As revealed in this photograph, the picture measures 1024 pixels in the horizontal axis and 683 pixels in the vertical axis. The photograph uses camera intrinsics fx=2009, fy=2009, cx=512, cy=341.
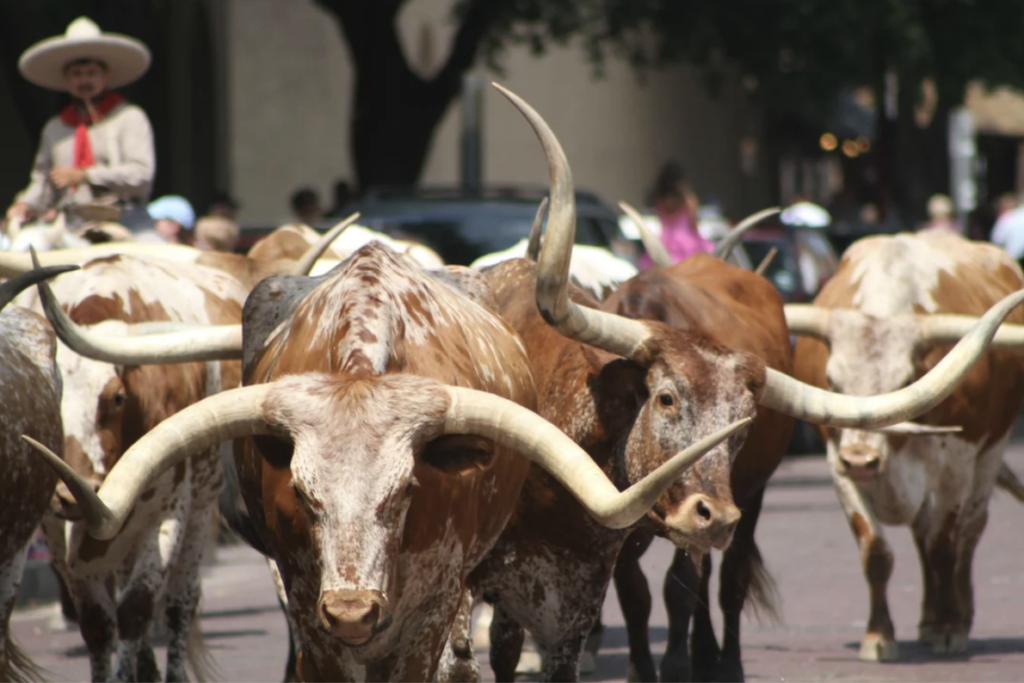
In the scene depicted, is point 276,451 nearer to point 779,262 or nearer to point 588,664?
point 588,664

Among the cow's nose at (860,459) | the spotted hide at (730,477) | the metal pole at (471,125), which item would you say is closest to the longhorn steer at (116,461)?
the spotted hide at (730,477)

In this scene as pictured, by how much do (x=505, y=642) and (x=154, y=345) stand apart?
1505mm

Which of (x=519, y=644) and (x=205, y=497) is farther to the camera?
(x=205, y=497)

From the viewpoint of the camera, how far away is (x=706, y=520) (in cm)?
594

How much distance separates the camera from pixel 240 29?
25.1 m

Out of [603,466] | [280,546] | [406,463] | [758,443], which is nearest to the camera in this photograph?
[406,463]

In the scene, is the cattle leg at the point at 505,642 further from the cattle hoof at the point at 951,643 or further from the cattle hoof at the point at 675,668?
the cattle hoof at the point at 951,643

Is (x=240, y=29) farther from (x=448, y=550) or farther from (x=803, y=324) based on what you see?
(x=448, y=550)

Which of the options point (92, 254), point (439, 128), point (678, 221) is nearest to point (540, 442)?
point (92, 254)

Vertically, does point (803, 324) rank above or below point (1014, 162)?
above

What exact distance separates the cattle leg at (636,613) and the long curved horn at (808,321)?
1.63 m

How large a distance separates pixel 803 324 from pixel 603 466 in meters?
2.34

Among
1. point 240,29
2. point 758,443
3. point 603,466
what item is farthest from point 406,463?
point 240,29

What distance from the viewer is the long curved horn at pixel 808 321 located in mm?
8555
